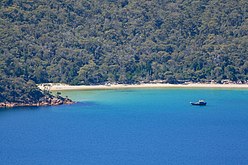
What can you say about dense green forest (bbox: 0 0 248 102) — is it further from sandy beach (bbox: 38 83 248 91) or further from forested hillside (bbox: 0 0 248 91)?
sandy beach (bbox: 38 83 248 91)

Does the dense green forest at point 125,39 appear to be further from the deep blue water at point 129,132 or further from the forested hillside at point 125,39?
the deep blue water at point 129,132

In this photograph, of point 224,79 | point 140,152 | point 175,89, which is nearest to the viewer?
point 140,152

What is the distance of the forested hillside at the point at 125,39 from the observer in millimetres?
159500

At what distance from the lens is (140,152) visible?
3329 inches

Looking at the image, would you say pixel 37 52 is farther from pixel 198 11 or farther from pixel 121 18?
pixel 198 11

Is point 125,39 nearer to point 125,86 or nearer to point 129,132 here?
point 125,86

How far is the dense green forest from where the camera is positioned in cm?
15938

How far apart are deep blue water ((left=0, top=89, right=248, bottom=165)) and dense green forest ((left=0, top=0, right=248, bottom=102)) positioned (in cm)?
2445

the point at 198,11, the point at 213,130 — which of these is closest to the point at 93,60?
the point at 198,11

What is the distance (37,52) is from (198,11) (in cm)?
3886

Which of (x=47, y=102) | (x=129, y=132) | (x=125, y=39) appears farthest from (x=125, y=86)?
(x=129, y=132)

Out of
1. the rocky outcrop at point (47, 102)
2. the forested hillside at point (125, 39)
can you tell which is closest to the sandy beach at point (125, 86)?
the forested hillside at point (125, 39)

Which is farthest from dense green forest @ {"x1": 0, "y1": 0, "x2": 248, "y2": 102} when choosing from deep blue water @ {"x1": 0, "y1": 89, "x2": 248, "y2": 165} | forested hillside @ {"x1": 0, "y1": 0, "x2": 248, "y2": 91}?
deep blue water @ {"x1": 0, "y1": 89, "x2": 248, "y2": 165}

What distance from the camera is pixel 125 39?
17900cm
